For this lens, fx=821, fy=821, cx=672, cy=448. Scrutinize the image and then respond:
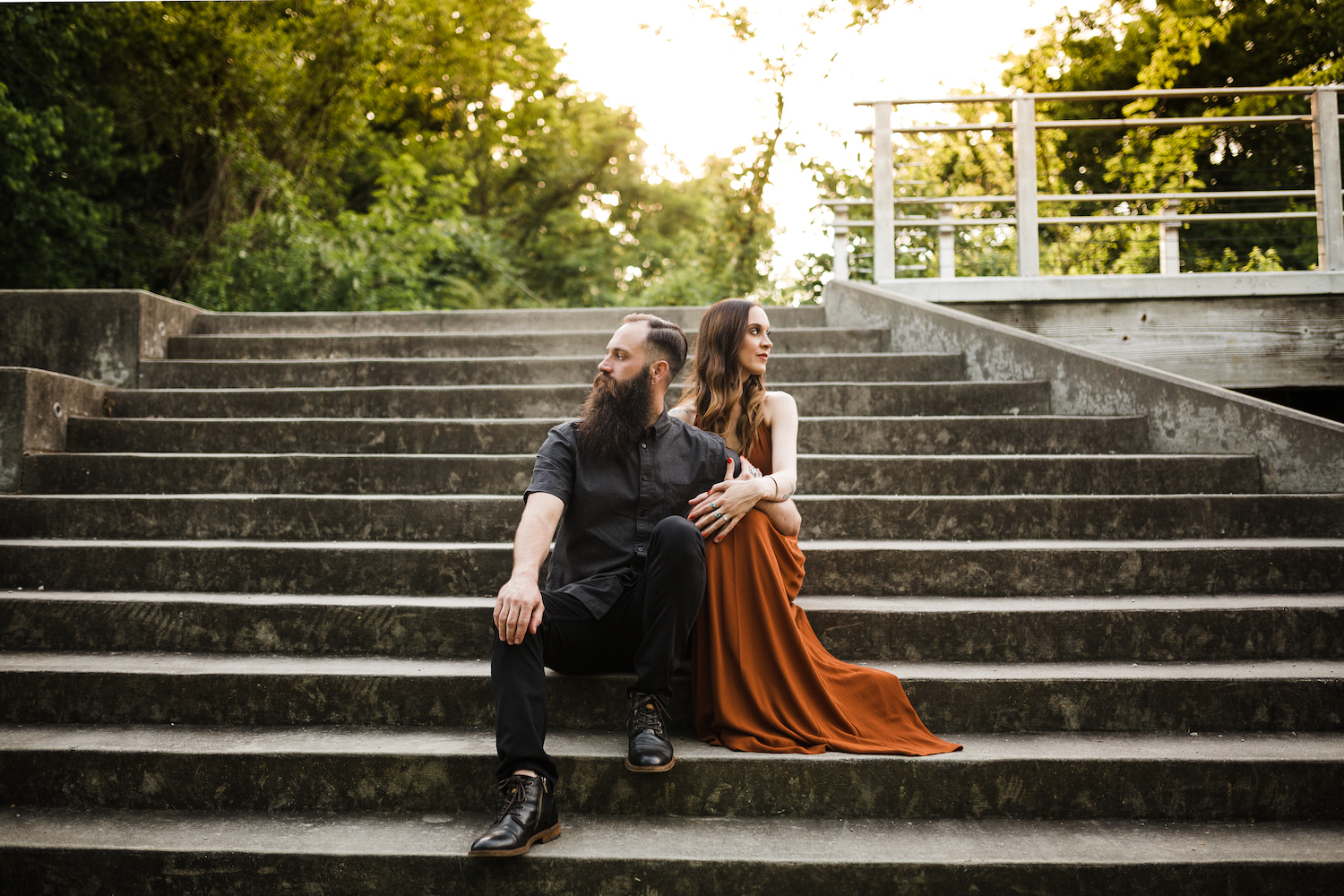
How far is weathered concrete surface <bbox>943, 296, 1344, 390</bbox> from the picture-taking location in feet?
18.2

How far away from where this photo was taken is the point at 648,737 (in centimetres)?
229

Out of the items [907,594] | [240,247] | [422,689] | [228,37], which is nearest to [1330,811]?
[907,594]

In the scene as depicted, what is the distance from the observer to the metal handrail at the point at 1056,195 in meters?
5.80

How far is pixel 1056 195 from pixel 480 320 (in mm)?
4311

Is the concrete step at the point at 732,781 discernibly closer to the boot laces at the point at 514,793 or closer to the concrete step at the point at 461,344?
the boot laces at the point at 514,793

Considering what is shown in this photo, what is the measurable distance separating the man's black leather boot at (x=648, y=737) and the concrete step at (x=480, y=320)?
3.47m

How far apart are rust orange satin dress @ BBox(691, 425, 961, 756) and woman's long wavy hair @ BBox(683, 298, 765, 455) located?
44 cm

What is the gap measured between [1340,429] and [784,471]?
8.47ft

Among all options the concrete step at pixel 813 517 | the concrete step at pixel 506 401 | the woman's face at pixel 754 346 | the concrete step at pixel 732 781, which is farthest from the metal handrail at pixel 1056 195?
the concrete step at pixel 732 781

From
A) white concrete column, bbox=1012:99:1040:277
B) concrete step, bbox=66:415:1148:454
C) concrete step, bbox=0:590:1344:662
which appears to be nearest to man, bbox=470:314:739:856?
concrete step, bbox=0:590:1344:662

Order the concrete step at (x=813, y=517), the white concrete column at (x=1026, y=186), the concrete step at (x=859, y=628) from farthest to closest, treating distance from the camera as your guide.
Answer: the white concrete column at (x=1026, y=186) < the concrete step at (x=813, y=517) < the concrete step at (x=859, y=628)

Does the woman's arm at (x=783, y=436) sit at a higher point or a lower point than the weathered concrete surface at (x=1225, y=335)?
lower

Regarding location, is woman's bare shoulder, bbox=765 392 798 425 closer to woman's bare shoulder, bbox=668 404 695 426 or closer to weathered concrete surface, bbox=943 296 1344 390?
woman's bare shoulder, bbox=668 404 695 426

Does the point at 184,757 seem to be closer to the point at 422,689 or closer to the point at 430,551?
the point at 422,689
